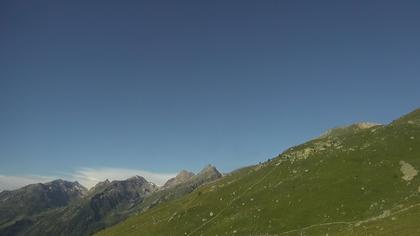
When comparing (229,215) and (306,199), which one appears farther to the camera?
(229,215)

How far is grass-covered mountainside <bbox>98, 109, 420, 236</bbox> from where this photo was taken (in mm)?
74688

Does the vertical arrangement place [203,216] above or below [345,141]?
below

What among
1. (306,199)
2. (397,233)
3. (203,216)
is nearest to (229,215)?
(203,216)

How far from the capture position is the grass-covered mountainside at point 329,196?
2940 inches

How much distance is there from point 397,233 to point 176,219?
223ft

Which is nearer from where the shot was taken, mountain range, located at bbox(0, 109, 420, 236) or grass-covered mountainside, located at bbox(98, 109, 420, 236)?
grass-covered mountainside, located at bbox(98, 109, 420, 236)

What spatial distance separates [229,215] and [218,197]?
20488mm

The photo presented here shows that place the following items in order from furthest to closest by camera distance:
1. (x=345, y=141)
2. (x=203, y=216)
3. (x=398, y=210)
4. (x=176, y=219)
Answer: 1. (x=345, y=141)
2. (x=176, y=219)
3. (x=203, y=216)
4. (x=398, y=210)

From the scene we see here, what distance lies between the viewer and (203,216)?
10800cm

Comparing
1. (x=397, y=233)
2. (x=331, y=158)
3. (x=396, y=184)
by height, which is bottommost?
(x=397, y=233)

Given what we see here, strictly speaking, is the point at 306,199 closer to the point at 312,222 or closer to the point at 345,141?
the point at 312,222

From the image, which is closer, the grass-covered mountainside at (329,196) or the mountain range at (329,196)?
the grass-covered mountainside at (329,196)

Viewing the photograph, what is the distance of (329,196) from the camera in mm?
88125

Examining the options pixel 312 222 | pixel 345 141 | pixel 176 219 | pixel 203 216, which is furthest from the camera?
pixel 345 141
